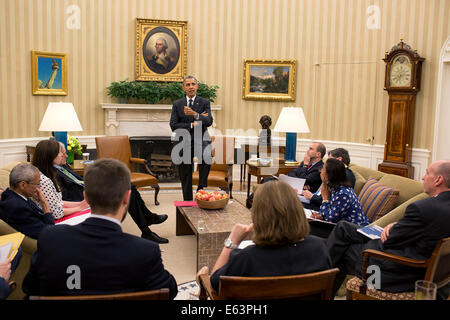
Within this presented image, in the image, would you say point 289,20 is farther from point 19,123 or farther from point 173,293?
point 173,293

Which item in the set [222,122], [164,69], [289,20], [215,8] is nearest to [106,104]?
[164,69]

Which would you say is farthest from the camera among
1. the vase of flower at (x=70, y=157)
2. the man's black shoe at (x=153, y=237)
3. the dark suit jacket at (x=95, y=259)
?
the vase of flower at (x=70, y=157)

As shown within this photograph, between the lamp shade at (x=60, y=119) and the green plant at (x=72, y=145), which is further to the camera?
the green plant at (x=72, y=145)

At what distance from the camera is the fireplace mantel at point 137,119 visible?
27.7 feet

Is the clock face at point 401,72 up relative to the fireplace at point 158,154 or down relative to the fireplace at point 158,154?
up

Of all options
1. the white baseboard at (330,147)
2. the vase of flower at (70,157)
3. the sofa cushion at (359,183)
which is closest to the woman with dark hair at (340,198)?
the sofa cushion at (359,183)

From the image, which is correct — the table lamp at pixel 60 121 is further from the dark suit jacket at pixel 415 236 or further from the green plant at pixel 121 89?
the dark suit jacket at pixel 415 236

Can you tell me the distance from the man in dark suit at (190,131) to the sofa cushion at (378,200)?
9.27ft

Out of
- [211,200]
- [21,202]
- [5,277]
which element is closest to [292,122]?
[211,200]

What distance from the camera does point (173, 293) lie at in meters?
2.10

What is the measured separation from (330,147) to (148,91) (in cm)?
384

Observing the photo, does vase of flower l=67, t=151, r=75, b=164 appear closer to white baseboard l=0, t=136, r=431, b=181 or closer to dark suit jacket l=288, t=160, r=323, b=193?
white baseboard l=0, t=136, r=431, b=181

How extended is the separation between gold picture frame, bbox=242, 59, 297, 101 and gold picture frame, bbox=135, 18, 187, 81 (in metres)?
1.38

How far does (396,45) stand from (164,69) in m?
4.44
